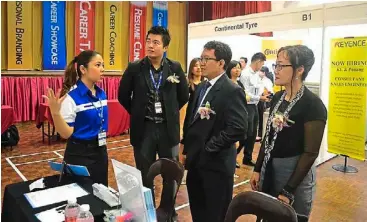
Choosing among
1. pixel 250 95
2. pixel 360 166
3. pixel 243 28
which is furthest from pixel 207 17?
pixel 360 166

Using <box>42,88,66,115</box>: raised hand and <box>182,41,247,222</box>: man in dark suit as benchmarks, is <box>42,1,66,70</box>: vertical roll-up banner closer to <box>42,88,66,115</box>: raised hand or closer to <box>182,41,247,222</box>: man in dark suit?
<box>42,88,66,115</box>: raised hand

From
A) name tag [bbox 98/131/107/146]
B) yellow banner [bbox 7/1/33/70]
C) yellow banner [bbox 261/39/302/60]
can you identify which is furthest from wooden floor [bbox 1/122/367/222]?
yellow banner [bbox 261/39/302/60]

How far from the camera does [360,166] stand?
4.69 meters

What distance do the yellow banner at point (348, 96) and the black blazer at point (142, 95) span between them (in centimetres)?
260

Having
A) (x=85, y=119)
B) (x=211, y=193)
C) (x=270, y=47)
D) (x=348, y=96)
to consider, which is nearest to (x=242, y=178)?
(x=348, y=96)

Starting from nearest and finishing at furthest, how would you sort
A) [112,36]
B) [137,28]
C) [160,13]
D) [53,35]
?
[53,35] → [112,36] → [137,28] → [160,13]

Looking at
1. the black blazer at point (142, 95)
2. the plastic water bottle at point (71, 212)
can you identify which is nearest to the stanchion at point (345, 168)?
the black blazer at point (142, 95)

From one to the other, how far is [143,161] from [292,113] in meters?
1.22

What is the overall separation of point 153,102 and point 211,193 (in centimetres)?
83

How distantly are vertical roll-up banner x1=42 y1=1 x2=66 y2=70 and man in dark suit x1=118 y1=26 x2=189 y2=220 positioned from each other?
18.9 ft

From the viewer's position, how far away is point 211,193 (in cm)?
197

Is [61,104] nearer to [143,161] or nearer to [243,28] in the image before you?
[143,161]

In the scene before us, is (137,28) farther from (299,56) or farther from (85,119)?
(299,56)

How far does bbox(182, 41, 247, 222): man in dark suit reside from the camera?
1.92m
